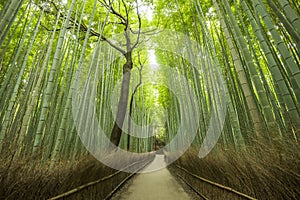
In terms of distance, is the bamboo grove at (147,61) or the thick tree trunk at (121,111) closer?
the bamboo grove at (147,61)

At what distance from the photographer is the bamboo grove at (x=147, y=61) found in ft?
4.05

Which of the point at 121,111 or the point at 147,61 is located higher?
the point at 147,61

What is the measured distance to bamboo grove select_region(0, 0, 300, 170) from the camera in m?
1.24

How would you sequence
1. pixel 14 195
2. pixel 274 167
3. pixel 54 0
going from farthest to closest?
pixel 54 0 → pixel 274 167 → pixel 14 195

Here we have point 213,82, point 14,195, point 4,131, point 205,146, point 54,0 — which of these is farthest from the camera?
point 54,0

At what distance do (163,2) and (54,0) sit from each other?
224cm

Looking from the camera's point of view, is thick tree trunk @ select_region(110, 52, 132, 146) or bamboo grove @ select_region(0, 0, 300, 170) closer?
bamboo grove @ select_region(0, 0, 300, 170)

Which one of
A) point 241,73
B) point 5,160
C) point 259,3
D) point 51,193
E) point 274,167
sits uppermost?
point 259,3

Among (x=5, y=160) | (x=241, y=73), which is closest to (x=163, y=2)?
(x=241, y=73)

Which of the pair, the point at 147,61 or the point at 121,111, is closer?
the point at 121,111

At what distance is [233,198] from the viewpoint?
1.47 metres

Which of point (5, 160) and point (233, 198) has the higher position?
point (5, 160)

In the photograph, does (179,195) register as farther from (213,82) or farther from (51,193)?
(51,193)

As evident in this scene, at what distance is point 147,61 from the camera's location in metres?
8.05
